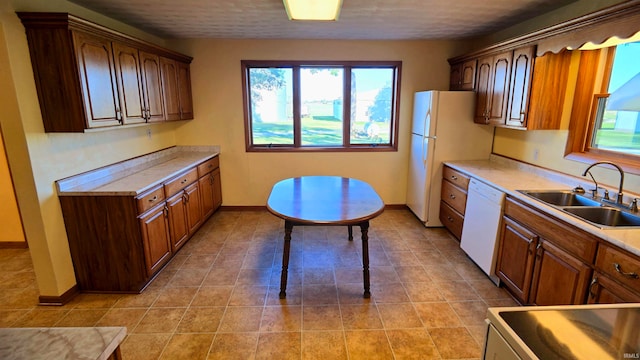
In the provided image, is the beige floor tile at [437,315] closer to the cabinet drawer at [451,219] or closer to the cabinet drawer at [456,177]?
the cabinet drawer at [451,219]

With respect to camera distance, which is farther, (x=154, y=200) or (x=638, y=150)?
(x=154, y=200)

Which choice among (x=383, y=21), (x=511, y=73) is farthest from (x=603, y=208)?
(x=383, y=21)

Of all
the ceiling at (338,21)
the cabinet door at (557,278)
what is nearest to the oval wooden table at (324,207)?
the cabinet door at (557,278)

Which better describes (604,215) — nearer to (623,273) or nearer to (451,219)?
(623,273)

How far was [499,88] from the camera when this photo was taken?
328 centimetres

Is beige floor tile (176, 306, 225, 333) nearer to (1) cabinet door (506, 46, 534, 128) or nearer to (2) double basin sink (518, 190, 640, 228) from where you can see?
(2) double basin sink (518, 190, 640, 228)

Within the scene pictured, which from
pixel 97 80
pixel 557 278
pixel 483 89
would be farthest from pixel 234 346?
pixel 483 89

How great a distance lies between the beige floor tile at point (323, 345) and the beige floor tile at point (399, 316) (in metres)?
0.38

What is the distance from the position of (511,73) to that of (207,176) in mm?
3624

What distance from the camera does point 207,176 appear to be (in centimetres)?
416

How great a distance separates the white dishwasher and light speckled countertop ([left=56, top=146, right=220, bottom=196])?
296 cm

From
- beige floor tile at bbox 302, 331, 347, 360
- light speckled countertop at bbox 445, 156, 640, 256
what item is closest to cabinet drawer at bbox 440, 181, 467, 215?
light speckled countertop at bbox 445, 156, 640, 256

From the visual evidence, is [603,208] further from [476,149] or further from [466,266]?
[476,149]

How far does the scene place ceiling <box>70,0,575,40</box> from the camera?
2789mm
